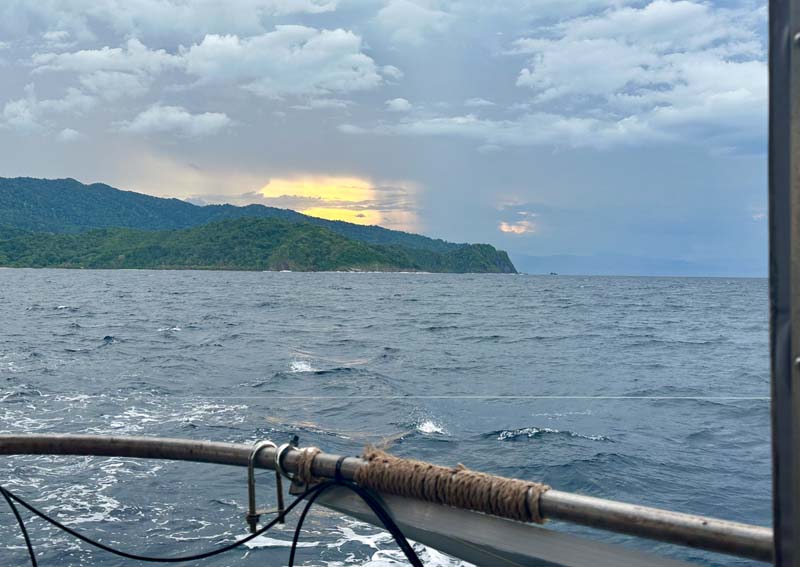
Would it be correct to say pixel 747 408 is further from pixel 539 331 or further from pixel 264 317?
pixel 264 317

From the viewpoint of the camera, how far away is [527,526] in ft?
4.72

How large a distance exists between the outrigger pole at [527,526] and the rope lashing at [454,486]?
19mm

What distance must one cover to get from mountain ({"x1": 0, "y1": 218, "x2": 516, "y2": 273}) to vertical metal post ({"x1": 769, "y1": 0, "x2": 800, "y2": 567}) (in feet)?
444

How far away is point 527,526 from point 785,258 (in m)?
0.79

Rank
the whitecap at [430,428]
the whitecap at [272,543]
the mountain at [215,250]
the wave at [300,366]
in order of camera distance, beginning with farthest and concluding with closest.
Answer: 1. the mountain at [215,250]
2. the wave at [300,366]
3. the whitecap at [430,428]
4. the whitecap at [272,543]

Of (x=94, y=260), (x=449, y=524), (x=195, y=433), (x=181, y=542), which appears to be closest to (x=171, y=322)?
(x=195, y=433)

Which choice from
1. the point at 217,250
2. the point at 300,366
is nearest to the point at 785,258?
the point at 300,366

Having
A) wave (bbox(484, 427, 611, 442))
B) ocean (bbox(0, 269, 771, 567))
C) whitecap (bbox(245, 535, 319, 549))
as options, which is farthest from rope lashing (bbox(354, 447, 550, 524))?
wave (bbox(484, 427, 611, 442))

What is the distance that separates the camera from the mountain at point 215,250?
131750 mm

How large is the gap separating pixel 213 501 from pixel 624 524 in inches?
294

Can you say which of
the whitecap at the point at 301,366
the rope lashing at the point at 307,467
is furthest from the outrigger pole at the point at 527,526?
the whitecap at the point at 301,366

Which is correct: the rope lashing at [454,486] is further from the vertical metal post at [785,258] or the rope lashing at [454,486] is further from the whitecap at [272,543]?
the whitecap at [272,543]

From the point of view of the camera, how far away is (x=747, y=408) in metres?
15.2

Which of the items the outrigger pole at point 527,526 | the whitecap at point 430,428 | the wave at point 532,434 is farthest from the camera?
the whitecap at point 430,428
